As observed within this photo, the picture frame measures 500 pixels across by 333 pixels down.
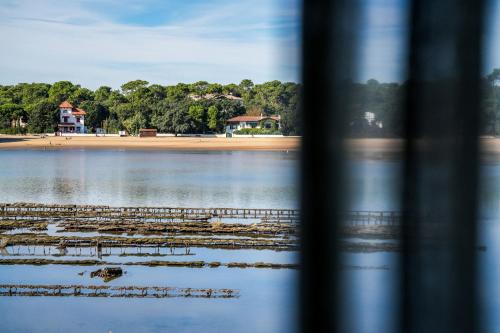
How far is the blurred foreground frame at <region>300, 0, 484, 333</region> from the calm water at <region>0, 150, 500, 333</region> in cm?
3

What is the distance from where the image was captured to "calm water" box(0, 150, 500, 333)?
1308 mm

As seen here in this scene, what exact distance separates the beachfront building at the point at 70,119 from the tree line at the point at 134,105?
2.70 ft

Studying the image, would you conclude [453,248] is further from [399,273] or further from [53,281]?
[53,281]

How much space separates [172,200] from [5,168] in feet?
83.9

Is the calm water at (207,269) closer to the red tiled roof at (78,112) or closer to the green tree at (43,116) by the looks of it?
the green tree at (43,116)

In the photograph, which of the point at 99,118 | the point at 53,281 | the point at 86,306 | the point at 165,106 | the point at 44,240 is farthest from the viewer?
the point at 99,118

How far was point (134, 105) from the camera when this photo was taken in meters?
75.2

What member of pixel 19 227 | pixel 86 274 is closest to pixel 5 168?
pixel 19 227

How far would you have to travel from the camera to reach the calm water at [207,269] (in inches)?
51.5

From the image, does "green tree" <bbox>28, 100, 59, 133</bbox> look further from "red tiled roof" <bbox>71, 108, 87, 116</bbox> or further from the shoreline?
"red tiled roof" <bbox>71, 108, 87, 116</bbox>

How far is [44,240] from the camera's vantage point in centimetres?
2014

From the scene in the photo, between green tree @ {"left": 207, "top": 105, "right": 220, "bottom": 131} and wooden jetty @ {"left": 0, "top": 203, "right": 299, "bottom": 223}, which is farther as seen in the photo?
green tree @ {"left": 207, "top": 105, "right": 220, "bottom": 131}

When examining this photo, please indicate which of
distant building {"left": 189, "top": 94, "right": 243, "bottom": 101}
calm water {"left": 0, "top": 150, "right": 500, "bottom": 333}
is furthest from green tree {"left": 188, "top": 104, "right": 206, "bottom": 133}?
calm water {"left": 0, "top": 150, "right": 500, "bottom": 333}

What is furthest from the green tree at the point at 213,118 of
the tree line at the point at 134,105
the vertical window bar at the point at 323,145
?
the vertical window bar at the point at 323,145
